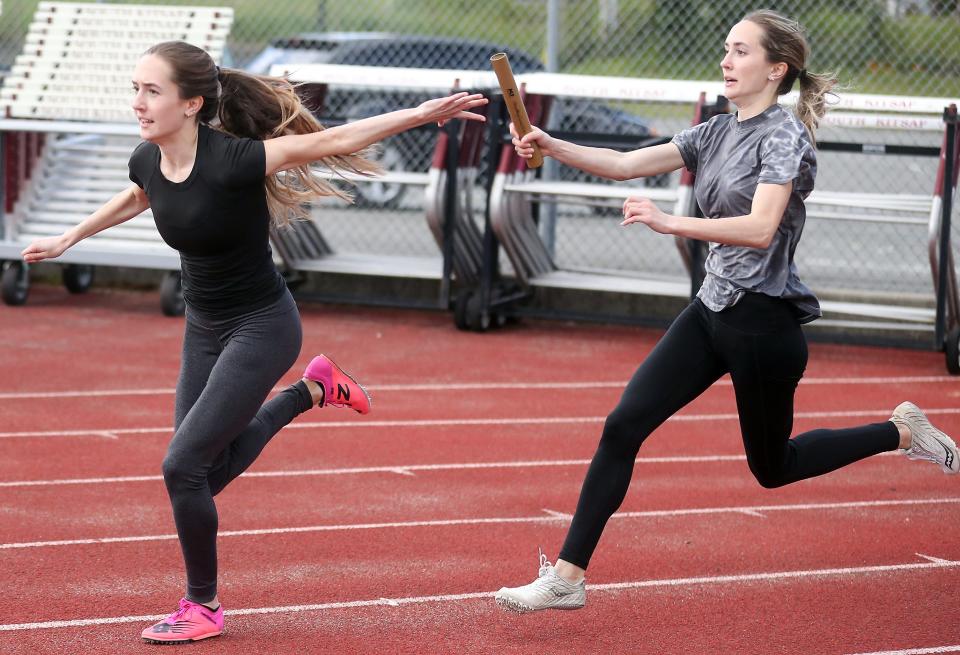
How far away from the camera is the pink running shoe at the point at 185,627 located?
418cm

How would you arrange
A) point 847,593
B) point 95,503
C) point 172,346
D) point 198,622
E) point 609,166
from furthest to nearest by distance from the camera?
point 172,346, point 95,503, point 847,593, point 609,166, point 198,622

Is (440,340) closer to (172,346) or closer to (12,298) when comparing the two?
(172,346)

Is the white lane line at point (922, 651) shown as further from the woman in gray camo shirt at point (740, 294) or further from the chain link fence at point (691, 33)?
the chain link fence at point (691, 33)

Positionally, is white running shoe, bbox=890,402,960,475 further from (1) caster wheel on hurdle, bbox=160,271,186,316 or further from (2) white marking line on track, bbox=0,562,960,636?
(1) caster wheel on hurdle, bbox=160,271,186,316

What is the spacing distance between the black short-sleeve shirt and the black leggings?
1.18 meters

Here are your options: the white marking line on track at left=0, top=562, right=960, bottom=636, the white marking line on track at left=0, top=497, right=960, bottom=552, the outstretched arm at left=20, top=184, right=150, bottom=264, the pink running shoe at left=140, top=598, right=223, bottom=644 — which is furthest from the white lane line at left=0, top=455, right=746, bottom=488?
the pink running shoe at left=140, top=598, right=223, bottom=644

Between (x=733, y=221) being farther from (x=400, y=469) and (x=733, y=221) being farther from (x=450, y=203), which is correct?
(x=450, y=203)

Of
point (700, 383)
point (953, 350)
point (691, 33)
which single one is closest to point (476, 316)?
point (691, 33)

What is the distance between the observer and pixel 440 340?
9977mm

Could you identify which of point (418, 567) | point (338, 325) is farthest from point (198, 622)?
point (338, 325)

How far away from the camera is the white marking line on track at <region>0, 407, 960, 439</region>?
7098 mm

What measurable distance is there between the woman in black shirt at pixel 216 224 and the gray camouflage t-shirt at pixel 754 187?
2.55 ft

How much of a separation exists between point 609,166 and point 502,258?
7.27 metres

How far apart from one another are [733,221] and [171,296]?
736cm
